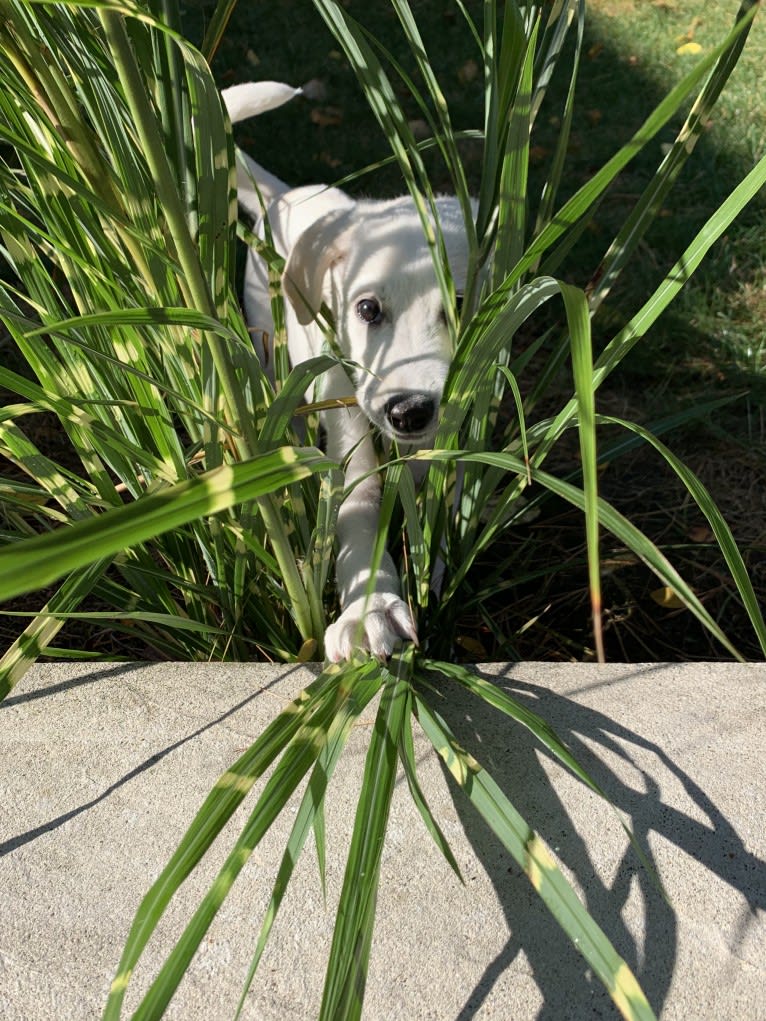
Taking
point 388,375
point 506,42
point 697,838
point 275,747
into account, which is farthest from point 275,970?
point 506,42

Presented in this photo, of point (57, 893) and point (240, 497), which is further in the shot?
point (57, 893)

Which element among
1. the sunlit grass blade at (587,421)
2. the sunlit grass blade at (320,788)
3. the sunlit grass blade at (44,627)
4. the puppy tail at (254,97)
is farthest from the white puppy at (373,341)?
the sunlit grass blade at (587,421)

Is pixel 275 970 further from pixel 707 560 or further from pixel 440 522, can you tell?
pixel 707 560

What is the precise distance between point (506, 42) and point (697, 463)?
1.36m

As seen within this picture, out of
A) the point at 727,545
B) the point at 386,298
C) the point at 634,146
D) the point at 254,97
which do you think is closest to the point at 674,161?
the point at 634,146

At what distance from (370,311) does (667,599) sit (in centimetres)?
83

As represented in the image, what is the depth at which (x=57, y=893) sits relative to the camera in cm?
119

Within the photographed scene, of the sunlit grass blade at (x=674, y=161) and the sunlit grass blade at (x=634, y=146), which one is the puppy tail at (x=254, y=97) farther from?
the sunlit grass blade at (x=634, y=146)

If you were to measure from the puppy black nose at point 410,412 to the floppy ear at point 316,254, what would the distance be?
12.9 inches

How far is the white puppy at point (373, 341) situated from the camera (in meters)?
1.57

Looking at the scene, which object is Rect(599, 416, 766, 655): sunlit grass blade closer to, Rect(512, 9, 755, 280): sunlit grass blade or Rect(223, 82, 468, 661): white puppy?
Rect(512, 9, 755, 280): sunlit grass blade

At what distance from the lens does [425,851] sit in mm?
1229

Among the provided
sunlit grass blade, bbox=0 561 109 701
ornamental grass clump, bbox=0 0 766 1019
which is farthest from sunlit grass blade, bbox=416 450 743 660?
sunlit grass blade, bbox=0 561 109 701

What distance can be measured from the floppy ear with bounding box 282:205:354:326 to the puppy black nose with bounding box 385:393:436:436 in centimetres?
33
